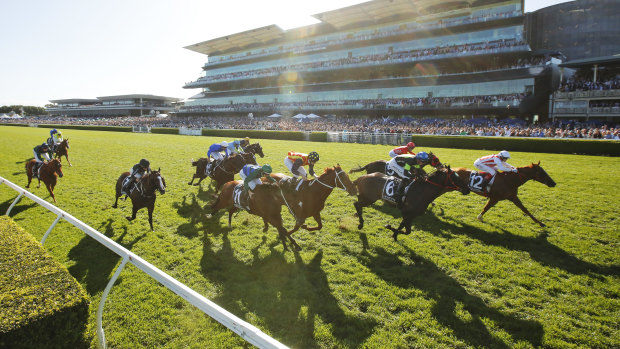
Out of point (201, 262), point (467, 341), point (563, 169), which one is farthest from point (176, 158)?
point (563, 169)

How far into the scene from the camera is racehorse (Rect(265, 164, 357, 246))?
5723 millimetres

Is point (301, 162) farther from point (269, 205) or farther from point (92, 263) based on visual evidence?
point (92, 263)

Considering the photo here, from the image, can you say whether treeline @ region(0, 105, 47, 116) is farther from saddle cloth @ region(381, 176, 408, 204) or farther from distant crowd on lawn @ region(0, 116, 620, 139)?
saddle cloth @ region(381, 176, 408, 204)

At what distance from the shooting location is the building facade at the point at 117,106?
9238 centimetres

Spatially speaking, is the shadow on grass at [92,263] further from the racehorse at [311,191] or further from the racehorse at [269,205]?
the racehorse at [311,191]

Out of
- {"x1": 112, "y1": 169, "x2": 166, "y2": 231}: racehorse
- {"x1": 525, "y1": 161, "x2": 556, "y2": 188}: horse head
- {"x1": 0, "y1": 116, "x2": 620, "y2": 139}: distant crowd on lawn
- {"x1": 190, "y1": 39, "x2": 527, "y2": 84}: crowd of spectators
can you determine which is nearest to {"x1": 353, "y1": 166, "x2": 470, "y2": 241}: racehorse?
{"x1": 525, "y1": 161, "x2": 556, "y2": 188}: horse head

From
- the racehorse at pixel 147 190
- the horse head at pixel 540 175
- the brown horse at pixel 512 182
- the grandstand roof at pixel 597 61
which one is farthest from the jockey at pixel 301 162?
the grandstand roof at pixel 597 61

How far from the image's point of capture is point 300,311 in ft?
13.0

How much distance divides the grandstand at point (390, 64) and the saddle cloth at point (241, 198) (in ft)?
120

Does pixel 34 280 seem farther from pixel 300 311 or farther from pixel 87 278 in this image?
pixel 300 311

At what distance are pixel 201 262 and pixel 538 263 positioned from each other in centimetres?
607

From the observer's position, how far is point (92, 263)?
5.14 metres

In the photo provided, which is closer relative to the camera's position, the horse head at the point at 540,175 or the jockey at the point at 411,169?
the jockey at the point at 411,169

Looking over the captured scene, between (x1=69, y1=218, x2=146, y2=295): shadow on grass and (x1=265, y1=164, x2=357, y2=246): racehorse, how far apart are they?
124 inches
